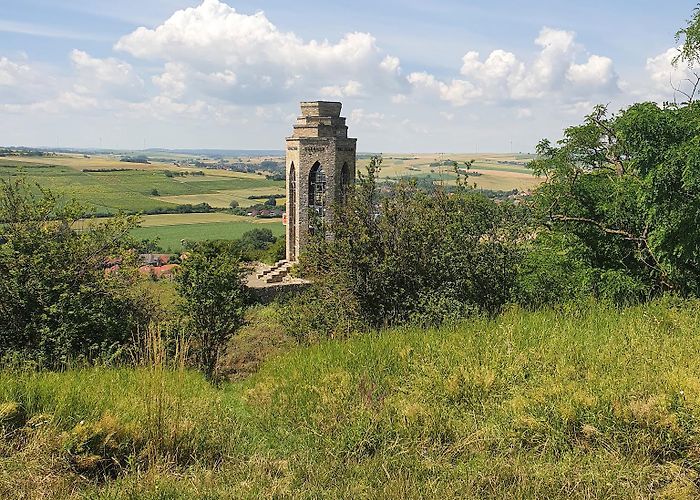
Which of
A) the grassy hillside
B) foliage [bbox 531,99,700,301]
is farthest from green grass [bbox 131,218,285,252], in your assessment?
the grassy hillside

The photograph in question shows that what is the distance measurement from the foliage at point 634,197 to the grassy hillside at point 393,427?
13.5 ft

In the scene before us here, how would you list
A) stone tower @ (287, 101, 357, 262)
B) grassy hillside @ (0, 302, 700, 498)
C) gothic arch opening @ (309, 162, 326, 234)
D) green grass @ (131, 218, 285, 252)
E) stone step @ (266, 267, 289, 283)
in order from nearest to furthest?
grassy hillside @ (0, 302, 700, 498), stone step @ (266, 267, 289, 283), stone tower @ (287, 101, 357, 262), gothic arch opening @ (309, 162, 326, 234), green grass @ (131, 218, 285, 252)

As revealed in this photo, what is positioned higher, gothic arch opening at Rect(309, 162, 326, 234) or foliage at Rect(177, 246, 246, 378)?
gothic arch opening at Rect(309, 162, 326, 234)

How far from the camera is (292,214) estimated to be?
36.7m

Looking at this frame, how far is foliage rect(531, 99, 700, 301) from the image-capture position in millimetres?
9648

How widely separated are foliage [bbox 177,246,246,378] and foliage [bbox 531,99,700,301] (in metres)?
8.03

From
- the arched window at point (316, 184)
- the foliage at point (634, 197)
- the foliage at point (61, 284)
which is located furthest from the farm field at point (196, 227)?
the foliage at point (634, 197)

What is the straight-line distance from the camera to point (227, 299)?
45.8ft

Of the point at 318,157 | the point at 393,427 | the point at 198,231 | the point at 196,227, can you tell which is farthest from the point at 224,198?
the point at 393,427

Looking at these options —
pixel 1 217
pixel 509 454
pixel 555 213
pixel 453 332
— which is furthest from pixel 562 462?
pixel 1 217

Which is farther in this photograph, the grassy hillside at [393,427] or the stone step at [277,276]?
the stone step at [277,276]

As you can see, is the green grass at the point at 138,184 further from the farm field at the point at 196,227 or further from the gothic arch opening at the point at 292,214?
the gothic arch opening at the point at 292,214

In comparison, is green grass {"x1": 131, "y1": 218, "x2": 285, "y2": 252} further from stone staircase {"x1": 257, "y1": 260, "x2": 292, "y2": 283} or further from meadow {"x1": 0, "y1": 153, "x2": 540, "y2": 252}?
stone staircase {"x1": 257, "y1": 260, "x2": 292, "y2": 283}

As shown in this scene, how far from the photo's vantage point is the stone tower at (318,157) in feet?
114
